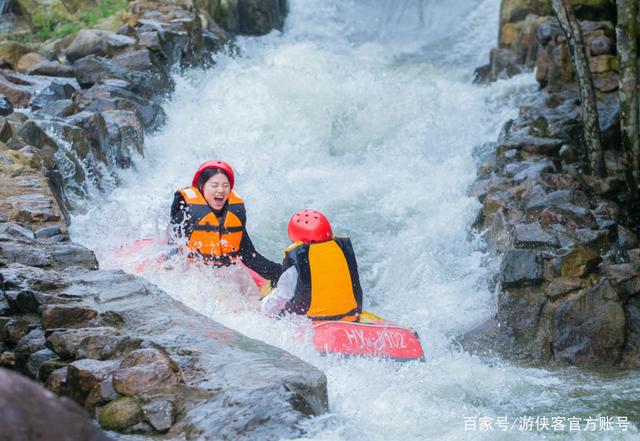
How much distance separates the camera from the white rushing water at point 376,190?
477cm

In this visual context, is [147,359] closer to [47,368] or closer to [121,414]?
[121,414]

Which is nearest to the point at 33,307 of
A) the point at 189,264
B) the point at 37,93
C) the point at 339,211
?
the point at 189,264

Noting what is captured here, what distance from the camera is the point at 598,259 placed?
21.2 feet

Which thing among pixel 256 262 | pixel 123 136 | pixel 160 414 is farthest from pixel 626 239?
pixel 123 136

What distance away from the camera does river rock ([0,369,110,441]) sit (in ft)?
5.00

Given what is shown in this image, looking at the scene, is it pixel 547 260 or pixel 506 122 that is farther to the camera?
pixel 506 122

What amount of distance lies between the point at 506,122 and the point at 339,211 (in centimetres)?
283

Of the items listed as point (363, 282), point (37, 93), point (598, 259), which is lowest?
point (363, 282)

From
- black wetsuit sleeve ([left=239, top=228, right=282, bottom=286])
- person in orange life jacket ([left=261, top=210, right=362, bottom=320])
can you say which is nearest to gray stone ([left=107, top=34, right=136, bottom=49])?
black wetsuit sleeve ([left=239, top=228, right=282, bottom=286])

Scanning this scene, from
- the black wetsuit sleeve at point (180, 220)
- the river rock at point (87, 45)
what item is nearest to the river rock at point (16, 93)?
the river rock at point (87, 45)

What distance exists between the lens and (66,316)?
13.8 ft

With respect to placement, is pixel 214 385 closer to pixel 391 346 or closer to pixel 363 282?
pixel 391 346

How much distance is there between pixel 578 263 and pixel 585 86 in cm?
269

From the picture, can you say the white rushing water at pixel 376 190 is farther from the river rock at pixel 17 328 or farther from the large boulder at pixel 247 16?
the river rock at pixel 17 328
